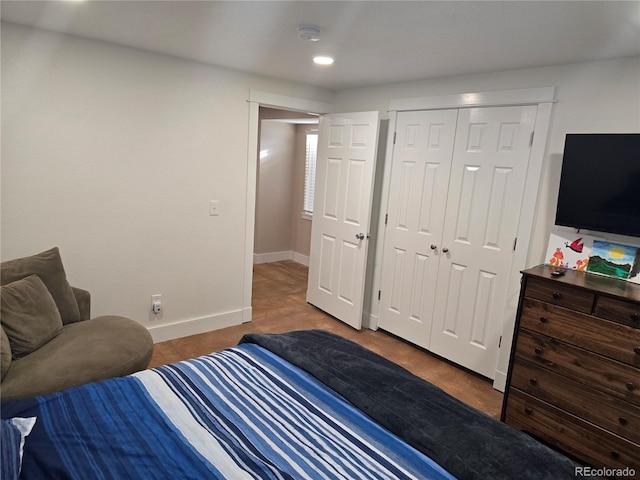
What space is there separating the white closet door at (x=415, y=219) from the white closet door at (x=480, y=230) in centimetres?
9

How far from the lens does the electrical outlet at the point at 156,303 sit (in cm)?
322

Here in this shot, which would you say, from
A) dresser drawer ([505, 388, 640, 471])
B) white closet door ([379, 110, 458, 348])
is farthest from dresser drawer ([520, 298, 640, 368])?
white closet door ([379, 110, 458, 348])

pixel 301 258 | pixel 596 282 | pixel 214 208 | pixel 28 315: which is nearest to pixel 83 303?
pixel 28 315

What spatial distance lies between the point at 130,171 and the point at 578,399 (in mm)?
3240

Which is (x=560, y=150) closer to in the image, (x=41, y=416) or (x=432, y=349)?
(x=432, y=349)

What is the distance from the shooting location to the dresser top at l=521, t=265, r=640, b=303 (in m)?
2.00

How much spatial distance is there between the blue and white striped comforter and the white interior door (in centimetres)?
216

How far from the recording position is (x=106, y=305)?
9.85ft

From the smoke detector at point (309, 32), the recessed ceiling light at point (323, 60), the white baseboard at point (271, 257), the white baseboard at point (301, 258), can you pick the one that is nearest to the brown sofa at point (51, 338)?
the smoke detector at point (309, 32)

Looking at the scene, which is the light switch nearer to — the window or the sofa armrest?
the sofa armrest

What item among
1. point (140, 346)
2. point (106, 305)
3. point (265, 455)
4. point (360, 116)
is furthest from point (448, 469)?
point (360, 116)

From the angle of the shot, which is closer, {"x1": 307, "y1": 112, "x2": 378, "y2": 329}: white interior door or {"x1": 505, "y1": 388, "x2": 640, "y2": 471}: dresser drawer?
{"x1": 505, "y1": 388, "x2": 640, "y2": 471}: dresser drawer

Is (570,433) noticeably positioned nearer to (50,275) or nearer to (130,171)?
(50,275)

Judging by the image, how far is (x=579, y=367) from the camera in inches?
83.5
